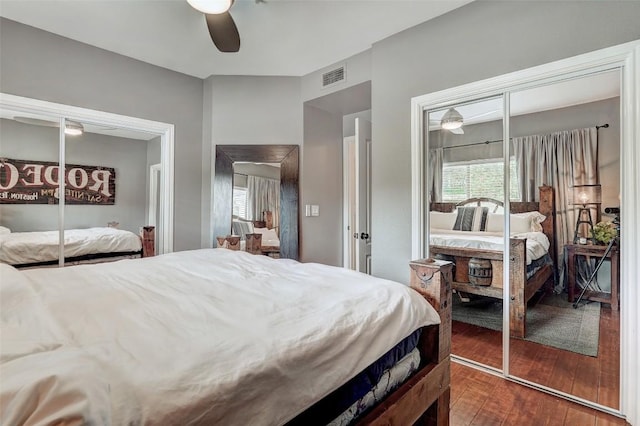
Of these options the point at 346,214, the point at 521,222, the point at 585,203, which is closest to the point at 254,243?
the point at 346,214

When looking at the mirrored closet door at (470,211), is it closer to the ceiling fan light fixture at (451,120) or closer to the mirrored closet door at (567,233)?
the ceiling fan light fixture at (451,120)

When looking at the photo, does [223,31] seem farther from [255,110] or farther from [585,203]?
[585,203]

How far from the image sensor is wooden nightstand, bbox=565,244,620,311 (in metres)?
1.77

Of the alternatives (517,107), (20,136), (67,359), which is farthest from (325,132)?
(67,359)

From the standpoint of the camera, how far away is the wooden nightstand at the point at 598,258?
177 cm

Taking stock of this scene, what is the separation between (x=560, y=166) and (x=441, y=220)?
0.83 m

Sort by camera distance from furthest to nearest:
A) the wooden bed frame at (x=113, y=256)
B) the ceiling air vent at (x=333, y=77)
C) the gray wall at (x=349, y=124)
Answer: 1. the gray wall at (x=349, y=124)
2. the ceiling air vent at (x=333, y=77)
3. the wooden bed frame at (x=113, y=256)

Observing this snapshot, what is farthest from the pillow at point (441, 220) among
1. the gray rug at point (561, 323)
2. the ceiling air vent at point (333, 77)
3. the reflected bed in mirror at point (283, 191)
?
the ceiling air vent at point (333, 77)

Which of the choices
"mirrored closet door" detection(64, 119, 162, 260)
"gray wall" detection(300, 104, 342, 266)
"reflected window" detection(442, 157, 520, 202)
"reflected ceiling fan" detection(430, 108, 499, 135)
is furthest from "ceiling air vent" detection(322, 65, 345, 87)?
"mirrored closet door" detection(64, 119, 162, 260)

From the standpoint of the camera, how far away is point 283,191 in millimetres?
3389

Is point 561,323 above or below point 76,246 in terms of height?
below

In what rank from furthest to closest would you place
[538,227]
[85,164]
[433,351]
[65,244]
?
[85,164] → [65,244] → [538,227] → [433,351]

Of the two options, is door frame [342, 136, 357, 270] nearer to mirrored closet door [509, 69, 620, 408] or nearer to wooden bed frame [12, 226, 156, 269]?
mirrored closet door [509, 69, 620, 408]

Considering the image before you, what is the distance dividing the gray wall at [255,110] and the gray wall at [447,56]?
41.0 inches
